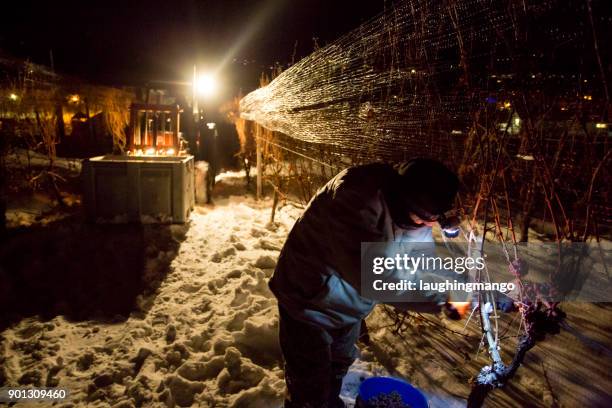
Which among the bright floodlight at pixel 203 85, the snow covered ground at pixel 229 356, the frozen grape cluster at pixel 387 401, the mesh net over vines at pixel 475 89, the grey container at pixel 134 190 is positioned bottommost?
the snow covered ground at pixel 229 356

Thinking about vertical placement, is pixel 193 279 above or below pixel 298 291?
below

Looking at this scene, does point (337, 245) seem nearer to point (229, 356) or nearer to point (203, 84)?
point (229, 356)

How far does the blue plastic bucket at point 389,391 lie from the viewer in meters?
2.48

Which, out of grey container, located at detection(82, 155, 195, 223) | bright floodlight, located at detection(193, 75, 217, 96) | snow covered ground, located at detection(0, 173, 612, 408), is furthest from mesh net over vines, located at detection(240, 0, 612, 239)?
bright floodlight, located at detection(193, 75, 217, 96)

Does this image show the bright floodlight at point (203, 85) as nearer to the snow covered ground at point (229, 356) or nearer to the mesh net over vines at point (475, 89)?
the mesh net over vines at point (475, 89)

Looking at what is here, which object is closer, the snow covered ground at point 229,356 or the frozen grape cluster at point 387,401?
the frozen grape cluster at point 387,401

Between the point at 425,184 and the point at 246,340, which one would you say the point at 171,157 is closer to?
the point at 246,340

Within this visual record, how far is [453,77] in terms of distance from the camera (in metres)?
3.08

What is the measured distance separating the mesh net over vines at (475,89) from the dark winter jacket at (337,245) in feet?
2.52

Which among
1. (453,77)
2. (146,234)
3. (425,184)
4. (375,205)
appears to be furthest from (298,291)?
(146,234)

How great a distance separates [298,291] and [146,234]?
17.1 feet

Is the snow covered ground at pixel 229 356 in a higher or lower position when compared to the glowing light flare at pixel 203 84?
lower

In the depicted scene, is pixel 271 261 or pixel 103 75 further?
pixel 103 75

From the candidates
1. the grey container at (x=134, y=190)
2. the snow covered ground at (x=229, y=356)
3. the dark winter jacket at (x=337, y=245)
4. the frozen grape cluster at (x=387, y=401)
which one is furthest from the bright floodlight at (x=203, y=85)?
the frozen grape cluster at (x=387, y=401)
